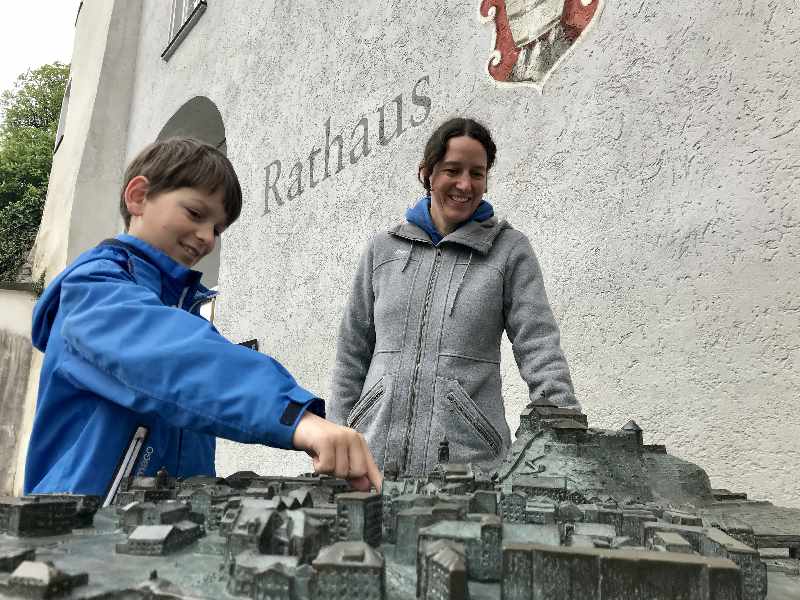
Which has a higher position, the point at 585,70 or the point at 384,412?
the point at 585,70

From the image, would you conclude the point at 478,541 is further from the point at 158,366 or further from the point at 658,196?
the point at 658,196

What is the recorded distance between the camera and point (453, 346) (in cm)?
144

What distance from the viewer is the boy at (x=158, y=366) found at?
2.78 feet

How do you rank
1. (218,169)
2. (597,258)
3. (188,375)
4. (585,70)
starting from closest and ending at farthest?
(188,375) < (218,169) < (597,258) < (585,70)

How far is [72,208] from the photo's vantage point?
7336mm

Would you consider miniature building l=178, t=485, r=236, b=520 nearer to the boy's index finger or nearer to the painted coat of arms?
the boy's index finger

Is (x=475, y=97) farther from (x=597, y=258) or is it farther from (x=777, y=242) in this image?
(x=777, y=242)

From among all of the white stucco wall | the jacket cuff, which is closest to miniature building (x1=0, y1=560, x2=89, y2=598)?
the jacket cuff

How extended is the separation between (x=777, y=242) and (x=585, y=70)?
101cm

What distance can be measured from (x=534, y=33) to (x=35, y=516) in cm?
245

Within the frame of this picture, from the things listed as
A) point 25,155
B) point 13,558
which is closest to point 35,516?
point 13,558

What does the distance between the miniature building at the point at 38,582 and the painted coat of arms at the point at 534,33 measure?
2.43 metres

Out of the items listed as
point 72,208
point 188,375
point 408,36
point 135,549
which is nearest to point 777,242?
point 188,375

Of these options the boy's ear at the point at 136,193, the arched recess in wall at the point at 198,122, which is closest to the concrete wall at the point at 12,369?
the arched recess in wall at the point at 198,122
